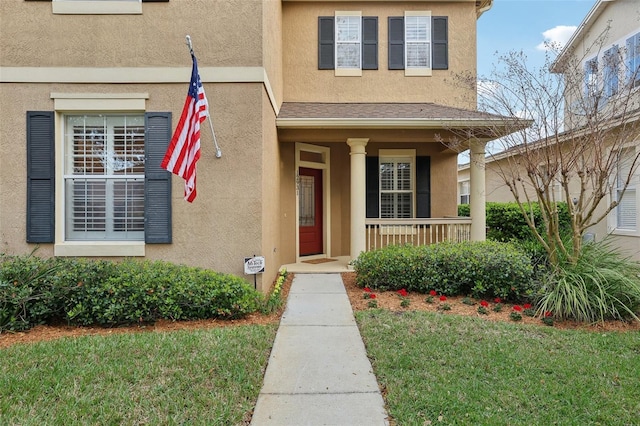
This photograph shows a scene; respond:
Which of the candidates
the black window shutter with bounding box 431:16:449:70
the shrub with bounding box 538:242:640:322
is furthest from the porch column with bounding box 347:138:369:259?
the shrub with bounding box 538:242:640:322

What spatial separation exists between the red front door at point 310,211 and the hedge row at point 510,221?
15.5 feet

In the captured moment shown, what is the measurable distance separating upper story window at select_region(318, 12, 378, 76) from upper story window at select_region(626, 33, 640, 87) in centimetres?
510

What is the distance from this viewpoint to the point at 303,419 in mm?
2781

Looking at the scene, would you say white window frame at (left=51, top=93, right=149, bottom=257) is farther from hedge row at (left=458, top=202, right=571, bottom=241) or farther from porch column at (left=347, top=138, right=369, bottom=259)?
hedge row at (left=458, top=202, right=571, bottom=241)

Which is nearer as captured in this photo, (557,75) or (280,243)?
(557,75)

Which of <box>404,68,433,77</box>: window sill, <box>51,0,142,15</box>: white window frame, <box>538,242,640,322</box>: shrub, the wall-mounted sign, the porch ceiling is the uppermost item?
<box>404,68,433,77</box>: window sill

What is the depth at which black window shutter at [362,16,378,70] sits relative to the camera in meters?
A: 8.95

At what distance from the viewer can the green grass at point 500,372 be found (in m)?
2.78

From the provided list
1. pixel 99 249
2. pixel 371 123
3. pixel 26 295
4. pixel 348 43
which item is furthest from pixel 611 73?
pixel 26 295

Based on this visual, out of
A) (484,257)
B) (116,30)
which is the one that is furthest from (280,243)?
(116,30)

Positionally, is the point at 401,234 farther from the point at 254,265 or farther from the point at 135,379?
the point at 135,379

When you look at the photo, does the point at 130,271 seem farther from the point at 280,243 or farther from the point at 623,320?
the point at 623,320

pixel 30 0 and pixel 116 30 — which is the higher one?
pixel 30 0

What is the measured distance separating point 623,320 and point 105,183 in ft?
25.7
